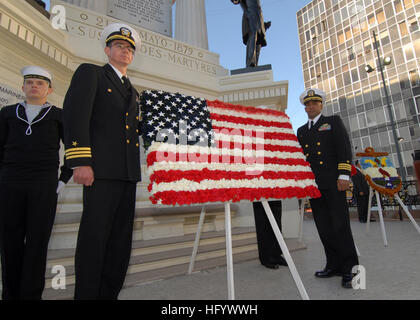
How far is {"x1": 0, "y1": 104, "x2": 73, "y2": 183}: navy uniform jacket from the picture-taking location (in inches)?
75.1

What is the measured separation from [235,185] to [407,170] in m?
32.3

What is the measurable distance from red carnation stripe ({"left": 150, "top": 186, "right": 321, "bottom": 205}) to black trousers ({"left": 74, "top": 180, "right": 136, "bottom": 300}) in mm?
247

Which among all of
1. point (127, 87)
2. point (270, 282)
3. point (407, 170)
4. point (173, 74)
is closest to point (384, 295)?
point (270, 282)

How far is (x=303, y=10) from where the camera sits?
39781 millimetres

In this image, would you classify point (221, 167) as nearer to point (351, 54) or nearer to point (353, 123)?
point (353, 123)

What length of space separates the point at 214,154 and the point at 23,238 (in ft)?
5.25

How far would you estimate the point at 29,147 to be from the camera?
6.45 feet

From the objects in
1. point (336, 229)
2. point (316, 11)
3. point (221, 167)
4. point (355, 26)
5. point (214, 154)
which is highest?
point (316, 11)

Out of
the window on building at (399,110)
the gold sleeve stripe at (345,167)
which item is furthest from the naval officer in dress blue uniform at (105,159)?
the window on building at (399,110)

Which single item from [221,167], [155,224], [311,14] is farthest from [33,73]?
[311,14]

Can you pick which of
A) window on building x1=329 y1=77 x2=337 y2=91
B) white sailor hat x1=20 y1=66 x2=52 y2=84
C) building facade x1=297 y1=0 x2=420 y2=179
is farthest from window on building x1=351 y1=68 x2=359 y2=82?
white sailor hat x1=20 y1=66 x2=52 y2=84

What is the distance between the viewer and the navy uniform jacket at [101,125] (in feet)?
5.22

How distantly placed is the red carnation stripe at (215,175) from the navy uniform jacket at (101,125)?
8.6 inches
